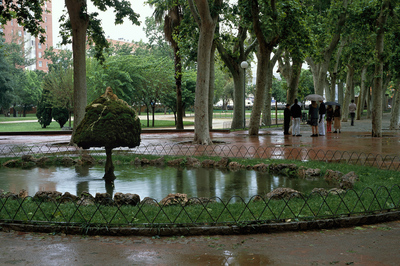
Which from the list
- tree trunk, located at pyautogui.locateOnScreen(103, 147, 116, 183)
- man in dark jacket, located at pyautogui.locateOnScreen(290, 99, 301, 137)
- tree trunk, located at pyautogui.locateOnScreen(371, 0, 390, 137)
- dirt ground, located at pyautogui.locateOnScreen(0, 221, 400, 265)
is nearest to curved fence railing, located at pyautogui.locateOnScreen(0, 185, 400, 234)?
dirt ground, located at pyautogui.locateOnScreen(0, 221, 400, 265)

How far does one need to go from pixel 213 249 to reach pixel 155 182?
4729mm

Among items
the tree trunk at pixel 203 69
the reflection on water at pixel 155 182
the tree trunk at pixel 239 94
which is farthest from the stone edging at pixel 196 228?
the tree trunk at pixel 239 94

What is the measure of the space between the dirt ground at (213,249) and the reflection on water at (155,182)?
8.39 ft

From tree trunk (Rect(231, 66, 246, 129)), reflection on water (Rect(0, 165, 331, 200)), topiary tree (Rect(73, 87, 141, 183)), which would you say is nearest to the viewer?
reflection on water (Rect(0, 165, 331, 200))

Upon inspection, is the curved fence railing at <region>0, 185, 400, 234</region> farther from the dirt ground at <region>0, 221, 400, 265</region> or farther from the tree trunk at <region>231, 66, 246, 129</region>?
the tree trunk at <region>231, 66, 246, 129</region>

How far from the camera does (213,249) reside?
5129 millimetres

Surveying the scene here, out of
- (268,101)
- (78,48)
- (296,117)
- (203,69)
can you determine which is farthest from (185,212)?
(268,101)

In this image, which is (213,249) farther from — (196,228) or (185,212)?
(185,212)

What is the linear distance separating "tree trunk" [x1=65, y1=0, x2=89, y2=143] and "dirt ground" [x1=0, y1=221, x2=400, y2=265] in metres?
12.4

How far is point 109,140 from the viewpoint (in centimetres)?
951

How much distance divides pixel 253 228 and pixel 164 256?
55.6 inches

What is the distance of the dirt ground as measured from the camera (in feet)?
15.5

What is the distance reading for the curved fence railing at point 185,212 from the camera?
588 cm

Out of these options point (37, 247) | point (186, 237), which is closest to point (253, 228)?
point (186, 237)
